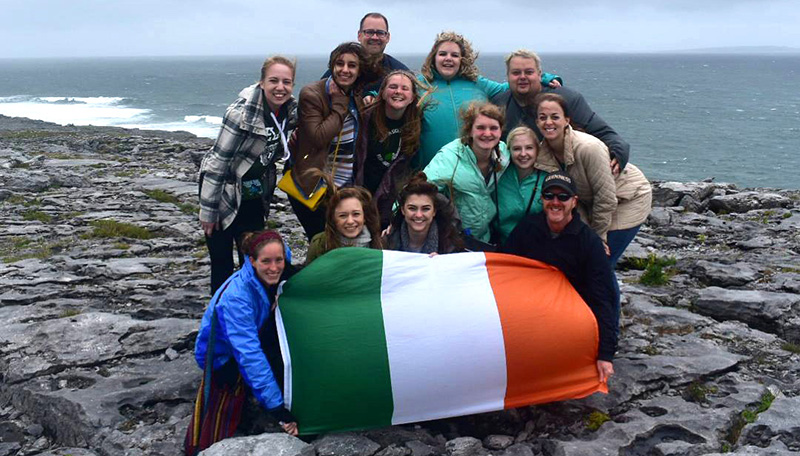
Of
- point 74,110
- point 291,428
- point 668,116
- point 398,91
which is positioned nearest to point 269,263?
point 291,428

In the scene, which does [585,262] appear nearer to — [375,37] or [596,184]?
[596,184]

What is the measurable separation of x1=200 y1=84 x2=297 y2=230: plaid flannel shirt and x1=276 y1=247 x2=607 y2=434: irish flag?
1291 millimetres

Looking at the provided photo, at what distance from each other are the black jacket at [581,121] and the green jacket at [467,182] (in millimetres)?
536

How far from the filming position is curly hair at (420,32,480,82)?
7941mm

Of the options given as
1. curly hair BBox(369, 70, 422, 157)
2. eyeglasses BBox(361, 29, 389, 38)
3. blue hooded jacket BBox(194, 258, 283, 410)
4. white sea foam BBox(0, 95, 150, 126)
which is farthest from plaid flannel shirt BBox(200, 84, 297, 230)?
white sea foam BBox(0, 95, 150, 126)

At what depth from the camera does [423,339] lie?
20.0ft

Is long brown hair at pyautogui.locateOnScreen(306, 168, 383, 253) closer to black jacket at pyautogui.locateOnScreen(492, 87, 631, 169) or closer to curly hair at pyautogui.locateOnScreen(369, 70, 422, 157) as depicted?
curly hair at pyautogui.locateOnScreen(369, 70, 422, 157)

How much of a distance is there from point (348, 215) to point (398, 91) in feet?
4.64

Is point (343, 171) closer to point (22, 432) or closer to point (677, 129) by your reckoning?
point (22, 432)

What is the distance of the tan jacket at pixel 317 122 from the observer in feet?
23.9

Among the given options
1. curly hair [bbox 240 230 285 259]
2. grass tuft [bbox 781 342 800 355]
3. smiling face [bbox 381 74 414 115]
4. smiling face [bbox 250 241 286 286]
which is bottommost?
grass tuft [bbox 781 342 800 355]

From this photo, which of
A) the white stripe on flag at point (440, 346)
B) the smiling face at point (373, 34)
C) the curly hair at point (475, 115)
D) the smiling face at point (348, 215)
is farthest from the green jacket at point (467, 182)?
the smiling face at point (373, 34)

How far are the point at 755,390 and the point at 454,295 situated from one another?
3398 mm

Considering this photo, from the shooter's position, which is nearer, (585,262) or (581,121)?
(585,262)
